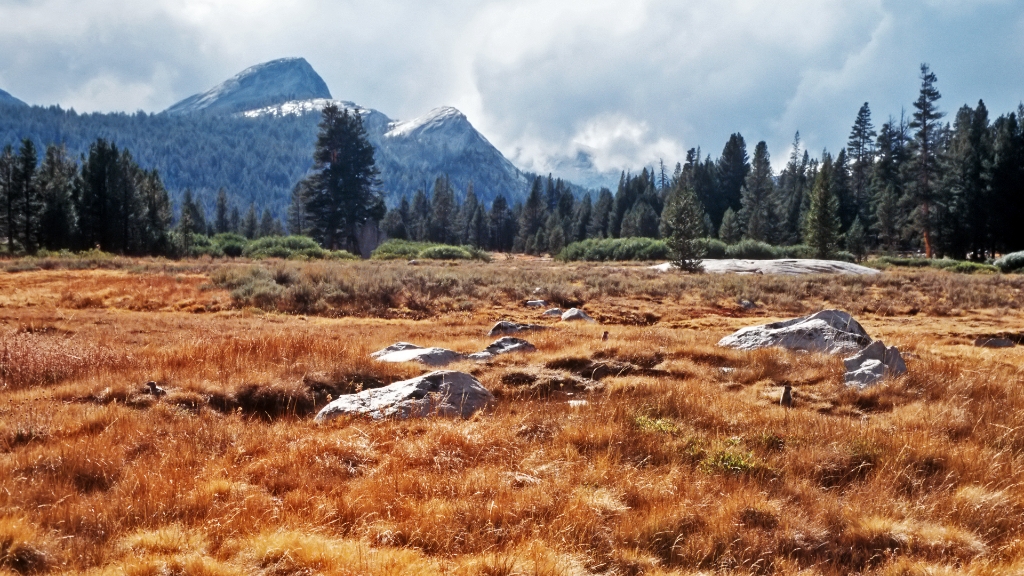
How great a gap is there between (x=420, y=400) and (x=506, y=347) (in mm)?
4122

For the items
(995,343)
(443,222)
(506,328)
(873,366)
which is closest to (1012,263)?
(995,343)

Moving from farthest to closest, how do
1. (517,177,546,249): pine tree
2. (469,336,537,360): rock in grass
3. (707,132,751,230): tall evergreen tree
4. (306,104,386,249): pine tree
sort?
(517,177,546,249): pine tree, (707,132,751,230): tall evergreen tree, (306,104,386,249): pine tree, (469,336,537,360): rock in grass

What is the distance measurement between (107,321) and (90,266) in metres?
23.1

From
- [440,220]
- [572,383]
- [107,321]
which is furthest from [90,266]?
[440,220]

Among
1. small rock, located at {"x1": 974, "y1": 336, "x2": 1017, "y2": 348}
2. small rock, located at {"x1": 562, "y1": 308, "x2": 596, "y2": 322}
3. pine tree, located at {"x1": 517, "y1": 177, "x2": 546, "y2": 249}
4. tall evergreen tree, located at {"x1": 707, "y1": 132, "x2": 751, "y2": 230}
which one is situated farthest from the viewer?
pine tree, located at {"x1": 517, "y1": 177, "x2": 546, "y2": 249}

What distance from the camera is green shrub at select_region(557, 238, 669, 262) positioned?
221 feet

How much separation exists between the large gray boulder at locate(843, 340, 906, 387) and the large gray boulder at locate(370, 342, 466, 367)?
20.7 feet

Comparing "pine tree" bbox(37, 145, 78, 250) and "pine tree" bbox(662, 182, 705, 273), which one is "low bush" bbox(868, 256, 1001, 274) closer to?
"pine tree" bbox(662, 182, 705, 273)

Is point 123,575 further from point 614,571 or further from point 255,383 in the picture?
point 255,383

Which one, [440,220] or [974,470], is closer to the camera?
[974,470]

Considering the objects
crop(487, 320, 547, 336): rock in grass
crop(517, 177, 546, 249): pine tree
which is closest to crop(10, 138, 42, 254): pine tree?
crop(487, 320, 547, 336): rock in grass

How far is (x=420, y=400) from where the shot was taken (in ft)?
22.8

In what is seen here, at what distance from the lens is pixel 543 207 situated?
115m

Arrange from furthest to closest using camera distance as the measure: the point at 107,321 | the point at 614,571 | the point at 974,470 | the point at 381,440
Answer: the point at 107,321 < the point at 381,440 < the point at 974,470 < the point at 614,571
